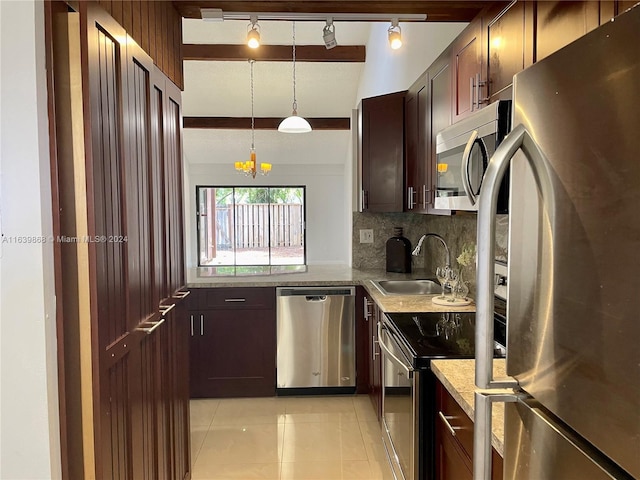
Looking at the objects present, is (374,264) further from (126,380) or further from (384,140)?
(126,380)

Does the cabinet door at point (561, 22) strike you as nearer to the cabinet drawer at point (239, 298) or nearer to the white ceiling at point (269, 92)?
the cabinet drawer at point (239, 298)

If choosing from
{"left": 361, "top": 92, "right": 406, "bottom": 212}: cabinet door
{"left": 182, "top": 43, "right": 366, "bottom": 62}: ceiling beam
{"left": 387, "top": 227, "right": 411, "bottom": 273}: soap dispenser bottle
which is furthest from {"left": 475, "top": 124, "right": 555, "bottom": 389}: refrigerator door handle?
{"left": 182, "top": 43, "right": 366, "bottom": 62}: ceiling beam

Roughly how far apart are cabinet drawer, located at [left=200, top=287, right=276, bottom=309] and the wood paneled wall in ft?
5.26

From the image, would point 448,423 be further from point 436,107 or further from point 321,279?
point 321,279

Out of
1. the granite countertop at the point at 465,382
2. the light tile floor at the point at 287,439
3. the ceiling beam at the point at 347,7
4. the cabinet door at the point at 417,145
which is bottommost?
the light tile floor at the point at 287,439

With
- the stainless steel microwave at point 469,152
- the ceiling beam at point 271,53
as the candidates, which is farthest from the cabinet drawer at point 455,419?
the ceiling beam at point 271,53

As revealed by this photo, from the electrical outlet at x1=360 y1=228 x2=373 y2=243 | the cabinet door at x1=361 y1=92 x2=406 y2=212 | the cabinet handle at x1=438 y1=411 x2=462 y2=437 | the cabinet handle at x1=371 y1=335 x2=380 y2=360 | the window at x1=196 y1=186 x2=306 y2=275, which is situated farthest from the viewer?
the window at x1=196 y1=186 x2=306 y2=275

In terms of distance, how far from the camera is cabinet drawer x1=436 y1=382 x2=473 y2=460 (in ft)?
4.36

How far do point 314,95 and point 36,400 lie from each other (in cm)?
610

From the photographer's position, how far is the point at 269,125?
282 inches

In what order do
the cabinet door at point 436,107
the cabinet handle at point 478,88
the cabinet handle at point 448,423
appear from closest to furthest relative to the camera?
the cabinet handle at point 448,423
the cabinet handle at point 478,88
the cabinet door at point 436,107

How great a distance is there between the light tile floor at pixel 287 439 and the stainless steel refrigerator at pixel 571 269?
1.95 metres

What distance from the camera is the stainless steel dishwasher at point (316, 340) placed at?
348cm

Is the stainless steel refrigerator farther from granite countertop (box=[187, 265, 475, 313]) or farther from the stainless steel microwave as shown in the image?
granite countertop (box=[187, 265, 475, 313])
